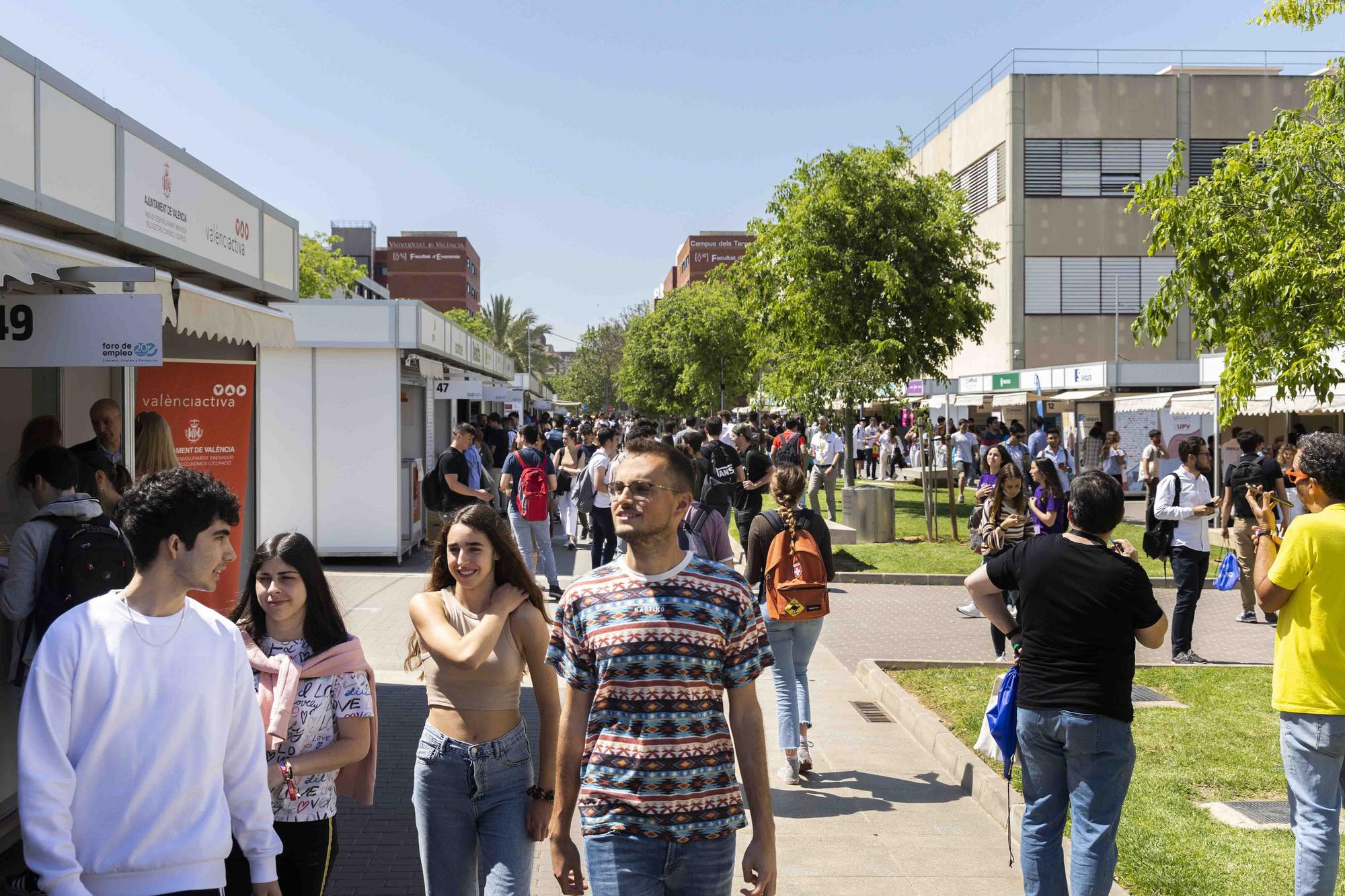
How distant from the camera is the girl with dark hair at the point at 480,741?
12.0 ft

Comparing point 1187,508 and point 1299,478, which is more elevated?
point 1299,478

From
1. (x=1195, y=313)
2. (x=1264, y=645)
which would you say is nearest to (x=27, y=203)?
(x=1264, y=645)

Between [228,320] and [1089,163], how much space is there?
35612 mm

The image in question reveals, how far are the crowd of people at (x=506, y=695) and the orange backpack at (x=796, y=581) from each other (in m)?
1.98

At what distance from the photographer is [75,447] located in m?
6.59

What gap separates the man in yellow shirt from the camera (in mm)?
4395

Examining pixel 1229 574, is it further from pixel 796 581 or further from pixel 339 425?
pixel 339 425

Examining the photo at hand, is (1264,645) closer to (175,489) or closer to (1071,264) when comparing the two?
(175,489)

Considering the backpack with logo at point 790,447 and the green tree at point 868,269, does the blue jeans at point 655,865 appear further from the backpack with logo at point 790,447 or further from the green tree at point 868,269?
the green tree at point 868,269

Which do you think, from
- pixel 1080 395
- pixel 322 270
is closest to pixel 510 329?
pixel 322 270

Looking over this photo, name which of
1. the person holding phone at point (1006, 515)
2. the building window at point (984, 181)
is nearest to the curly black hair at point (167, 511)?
the person holding phone at point (1006, 515)

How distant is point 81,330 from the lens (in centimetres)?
562

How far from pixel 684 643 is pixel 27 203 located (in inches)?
170

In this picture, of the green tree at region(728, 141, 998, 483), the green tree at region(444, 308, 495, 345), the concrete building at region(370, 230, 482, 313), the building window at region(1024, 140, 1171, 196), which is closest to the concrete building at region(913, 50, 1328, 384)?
the building window at region(1024, 140, 1171, 196)
